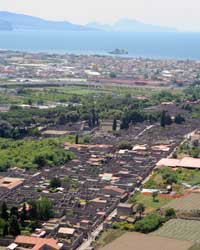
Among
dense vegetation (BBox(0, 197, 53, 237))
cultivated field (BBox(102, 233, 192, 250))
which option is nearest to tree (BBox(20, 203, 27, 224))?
dense vegetation (BBox(0, 197, 53, 237))

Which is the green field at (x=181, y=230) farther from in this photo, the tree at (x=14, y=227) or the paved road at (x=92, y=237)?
the tree at (x=14, y=227)

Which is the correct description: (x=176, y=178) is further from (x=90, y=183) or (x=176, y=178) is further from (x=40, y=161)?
(x=40, y=161)

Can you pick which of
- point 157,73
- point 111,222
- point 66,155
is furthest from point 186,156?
point 157,73

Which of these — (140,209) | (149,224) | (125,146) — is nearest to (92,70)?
(125,146)

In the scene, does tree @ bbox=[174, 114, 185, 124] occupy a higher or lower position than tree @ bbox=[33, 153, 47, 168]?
higher

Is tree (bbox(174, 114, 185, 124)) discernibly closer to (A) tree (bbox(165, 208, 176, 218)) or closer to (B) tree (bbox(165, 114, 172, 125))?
(B) tree (bbox(165, 114, 172, 125))

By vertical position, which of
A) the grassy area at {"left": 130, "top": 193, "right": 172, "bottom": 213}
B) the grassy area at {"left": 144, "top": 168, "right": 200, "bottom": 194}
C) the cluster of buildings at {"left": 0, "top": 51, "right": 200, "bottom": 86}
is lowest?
the grassy area at {"left": 130, "top": 193, "right": 172, "bottom": 213}

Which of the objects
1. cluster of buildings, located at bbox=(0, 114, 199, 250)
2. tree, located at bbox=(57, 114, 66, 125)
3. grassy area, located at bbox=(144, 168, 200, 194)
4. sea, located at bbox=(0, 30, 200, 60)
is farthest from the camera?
sea, located at bbox=(0, 30, 200, 60)
